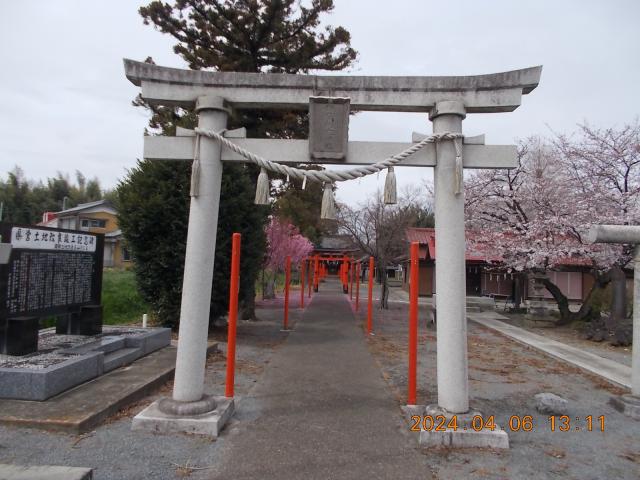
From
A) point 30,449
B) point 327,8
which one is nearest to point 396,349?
point 30,449

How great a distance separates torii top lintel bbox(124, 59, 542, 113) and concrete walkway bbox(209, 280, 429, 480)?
11.8 feet

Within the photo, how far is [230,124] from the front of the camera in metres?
13.0

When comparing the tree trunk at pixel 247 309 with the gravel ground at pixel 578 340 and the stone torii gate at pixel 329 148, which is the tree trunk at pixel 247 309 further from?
the stone torii gate at pixel 329 148

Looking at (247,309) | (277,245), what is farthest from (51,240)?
(277,245)

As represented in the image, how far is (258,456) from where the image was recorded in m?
4.12

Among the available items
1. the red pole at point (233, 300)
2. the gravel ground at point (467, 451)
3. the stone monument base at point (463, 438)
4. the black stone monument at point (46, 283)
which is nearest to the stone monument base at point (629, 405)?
the gravel ground at point (467, 451)

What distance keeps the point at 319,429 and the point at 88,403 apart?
260 centimetres

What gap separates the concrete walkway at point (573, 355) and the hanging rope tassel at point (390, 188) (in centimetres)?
580

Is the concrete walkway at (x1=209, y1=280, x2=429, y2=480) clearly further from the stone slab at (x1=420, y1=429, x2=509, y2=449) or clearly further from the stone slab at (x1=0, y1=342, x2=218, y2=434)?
the stone slab at (x1=0, y1=342, x2=218, y2=434)

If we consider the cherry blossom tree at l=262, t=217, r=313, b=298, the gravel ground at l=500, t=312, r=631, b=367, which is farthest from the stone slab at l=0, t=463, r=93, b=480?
the cherry blossom tree at l=262, t=217, r=313, b=298

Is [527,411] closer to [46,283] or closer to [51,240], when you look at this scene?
[46,283]

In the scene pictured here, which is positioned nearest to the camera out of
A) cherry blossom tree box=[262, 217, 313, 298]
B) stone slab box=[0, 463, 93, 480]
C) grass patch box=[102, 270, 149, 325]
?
stone slab box=[0, 463, 93, 480]

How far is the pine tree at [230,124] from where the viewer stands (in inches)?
381
